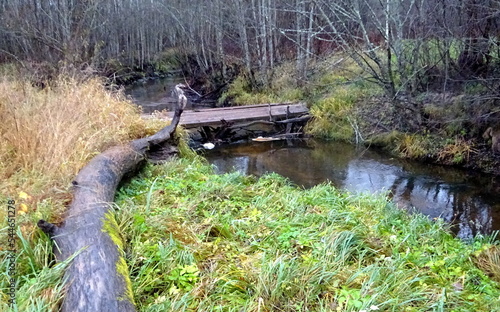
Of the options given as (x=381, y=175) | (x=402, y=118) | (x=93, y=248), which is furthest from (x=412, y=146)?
(x=93, y=248)

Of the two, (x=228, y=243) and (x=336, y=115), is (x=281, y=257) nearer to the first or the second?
(x=228, y=243)

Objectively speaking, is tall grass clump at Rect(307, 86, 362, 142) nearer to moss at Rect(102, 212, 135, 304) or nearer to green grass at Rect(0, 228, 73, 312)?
moss at Rect(102, 212, 135, 304)

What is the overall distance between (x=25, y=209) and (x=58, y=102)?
8.62 feet

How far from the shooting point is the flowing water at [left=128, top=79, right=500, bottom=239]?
571 cm

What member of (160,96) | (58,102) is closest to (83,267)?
(58,102)

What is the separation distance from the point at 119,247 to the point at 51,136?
2069 millimetres

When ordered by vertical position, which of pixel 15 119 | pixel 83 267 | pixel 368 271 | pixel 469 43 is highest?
pixel 469 43

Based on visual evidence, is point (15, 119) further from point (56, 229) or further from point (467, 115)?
point (467, 115)

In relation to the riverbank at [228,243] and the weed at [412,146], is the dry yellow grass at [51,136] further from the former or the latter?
the weed at [412,146]

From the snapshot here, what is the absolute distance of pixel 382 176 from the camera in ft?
24.2

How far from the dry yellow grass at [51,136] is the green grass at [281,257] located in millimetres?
590

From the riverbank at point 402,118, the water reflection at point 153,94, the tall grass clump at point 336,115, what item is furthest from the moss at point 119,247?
the water reflection at point 153,94

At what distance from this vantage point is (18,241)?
8.10ft

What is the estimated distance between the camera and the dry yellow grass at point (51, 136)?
127 inches
